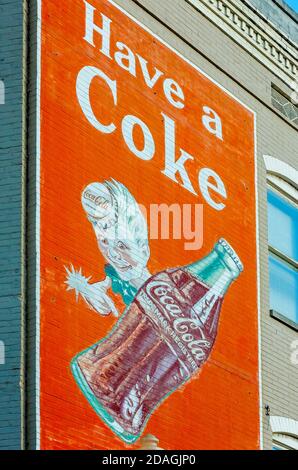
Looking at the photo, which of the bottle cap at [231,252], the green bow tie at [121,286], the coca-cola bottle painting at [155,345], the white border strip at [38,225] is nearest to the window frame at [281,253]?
the bottle cap at [231,252]

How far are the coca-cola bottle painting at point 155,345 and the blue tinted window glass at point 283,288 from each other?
1.60m

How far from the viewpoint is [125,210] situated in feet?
64.7

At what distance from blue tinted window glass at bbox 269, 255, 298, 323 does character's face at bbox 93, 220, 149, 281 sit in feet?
13.8

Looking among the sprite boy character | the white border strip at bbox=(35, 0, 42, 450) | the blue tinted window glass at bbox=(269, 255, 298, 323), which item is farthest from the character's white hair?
the blue tinted window glass at bbox=(269, 255, 298, 323)

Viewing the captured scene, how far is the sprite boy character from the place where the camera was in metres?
18.7

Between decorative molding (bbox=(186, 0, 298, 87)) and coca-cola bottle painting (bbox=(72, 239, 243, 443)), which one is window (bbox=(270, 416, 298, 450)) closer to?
coca-cola bottle painting (bbox=(72, 239, 243, 443))

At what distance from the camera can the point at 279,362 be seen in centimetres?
2284

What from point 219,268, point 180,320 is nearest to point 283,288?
point 219,268

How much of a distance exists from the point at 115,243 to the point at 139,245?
25.6 inches

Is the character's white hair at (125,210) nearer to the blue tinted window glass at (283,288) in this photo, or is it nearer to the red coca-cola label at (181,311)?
the red coca-cola label at (181,311)

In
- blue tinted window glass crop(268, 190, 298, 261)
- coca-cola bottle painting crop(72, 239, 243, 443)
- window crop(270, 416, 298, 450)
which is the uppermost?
blue tinted window glass crop(268, 190, 298, 261)

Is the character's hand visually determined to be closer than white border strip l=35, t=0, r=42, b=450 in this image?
No

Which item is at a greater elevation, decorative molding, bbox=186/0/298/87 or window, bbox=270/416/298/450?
decorative molding, bbox=186/0/298/87

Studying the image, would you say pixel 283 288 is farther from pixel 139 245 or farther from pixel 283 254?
pixel 139 245
